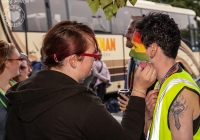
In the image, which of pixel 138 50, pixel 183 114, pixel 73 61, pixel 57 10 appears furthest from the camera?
pixel 57 10

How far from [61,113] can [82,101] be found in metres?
0.12

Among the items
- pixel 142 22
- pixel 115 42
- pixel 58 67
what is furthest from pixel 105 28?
→ pixel 58 67

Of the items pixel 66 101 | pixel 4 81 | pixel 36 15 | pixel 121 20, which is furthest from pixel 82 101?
pixel 121 20

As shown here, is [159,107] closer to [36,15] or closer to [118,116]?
[118,116]

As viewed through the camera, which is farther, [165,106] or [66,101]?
[165,106]

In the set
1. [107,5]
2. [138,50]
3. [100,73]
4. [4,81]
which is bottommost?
[100,73]

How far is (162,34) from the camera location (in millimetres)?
2422

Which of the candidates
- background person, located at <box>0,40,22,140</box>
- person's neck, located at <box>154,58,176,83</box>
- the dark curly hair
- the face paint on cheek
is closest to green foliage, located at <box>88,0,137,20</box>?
the dark curly hair

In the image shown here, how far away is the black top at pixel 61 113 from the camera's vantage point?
171 centimetres

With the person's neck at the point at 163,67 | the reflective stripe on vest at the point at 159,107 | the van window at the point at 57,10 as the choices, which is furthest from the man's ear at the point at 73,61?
the van window at the point at 57,10

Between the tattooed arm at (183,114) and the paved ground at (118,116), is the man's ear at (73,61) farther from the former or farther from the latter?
the paved ground at (118,116)

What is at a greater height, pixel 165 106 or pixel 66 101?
pixel 66 101

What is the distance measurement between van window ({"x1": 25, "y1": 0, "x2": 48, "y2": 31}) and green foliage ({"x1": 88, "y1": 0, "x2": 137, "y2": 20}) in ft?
25.5

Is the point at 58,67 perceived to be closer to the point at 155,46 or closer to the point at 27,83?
the point at 27,83
